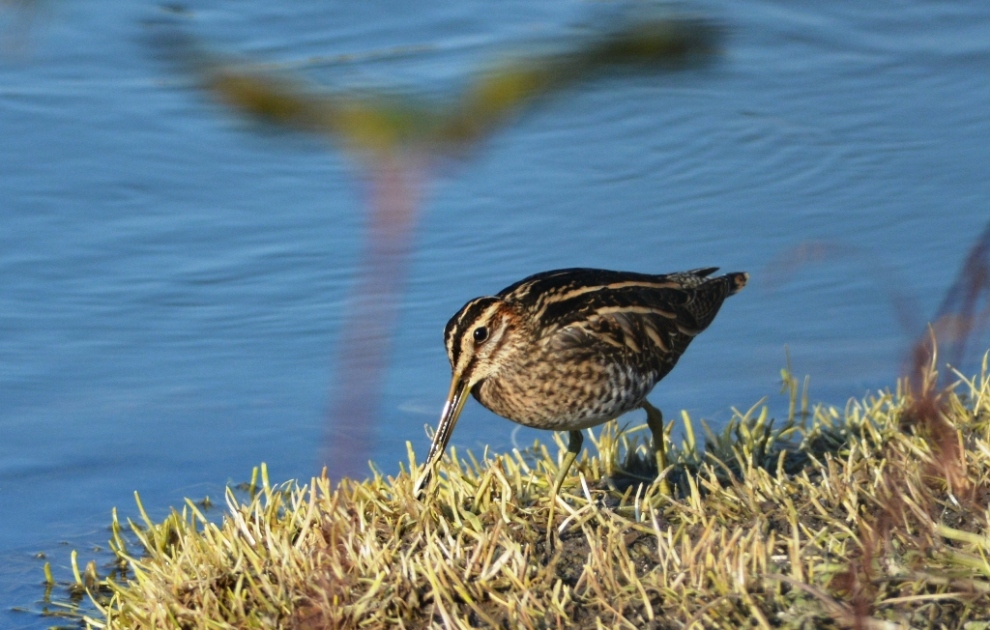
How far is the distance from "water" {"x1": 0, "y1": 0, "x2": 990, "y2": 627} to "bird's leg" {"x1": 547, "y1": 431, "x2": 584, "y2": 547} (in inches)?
39.5

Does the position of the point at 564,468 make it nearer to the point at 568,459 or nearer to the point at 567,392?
the point at 568,459

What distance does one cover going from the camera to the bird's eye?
468 centimetres

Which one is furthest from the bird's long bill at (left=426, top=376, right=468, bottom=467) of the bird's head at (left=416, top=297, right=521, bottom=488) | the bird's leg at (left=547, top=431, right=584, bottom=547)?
the bird's leg at (left=547, top=431, right=584, bottom=547)

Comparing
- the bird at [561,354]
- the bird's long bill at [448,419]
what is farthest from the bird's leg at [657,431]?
the bird's long bill at [448,419]

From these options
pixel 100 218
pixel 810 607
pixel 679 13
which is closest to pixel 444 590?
pixel 810 607

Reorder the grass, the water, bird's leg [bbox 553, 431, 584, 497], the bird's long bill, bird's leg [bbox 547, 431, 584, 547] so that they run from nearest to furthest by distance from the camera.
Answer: the grass
bird's leg [bbox 547, 431, 584, 547]
bird's leg [bbox 553, 431, 584, 497]
the bird's long bill
the water

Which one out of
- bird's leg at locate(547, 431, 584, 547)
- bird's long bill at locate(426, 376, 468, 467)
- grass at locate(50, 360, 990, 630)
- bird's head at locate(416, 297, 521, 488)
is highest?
bird's head at locate(416, 297, 521, 488)

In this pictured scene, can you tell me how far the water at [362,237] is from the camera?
5.59 m

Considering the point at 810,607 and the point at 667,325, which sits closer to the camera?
the point at 810,607

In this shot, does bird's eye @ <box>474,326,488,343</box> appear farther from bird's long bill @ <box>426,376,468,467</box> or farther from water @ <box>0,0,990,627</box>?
water @ <box>0,0,990,627</box>

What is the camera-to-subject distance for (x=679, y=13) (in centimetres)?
120

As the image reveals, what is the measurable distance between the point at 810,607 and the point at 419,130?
2.52 metres

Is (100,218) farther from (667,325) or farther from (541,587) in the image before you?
(541,587)

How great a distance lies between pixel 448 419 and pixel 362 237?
2064 millimetres
